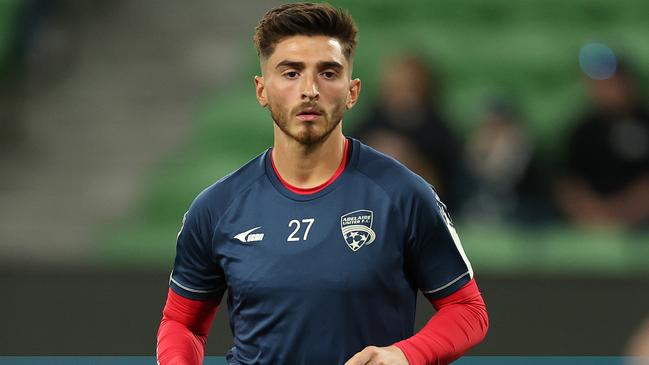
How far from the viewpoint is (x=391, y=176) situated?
3.24 m

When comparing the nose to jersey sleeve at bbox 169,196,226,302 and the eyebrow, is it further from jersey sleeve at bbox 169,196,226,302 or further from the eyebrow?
jersey sleeve at bbox 169,196,226,302

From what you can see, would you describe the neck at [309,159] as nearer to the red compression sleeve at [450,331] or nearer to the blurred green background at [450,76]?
the red compression sleeve at [450,331]

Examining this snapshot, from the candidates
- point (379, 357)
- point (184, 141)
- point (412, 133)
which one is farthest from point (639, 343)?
point (184, 141)

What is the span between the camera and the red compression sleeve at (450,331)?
3.11m

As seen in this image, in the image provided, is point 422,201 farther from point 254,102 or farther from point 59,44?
point 59,44

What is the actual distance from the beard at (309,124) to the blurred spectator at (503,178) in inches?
145

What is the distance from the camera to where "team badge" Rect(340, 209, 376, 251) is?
316cm

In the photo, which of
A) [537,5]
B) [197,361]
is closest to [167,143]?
[537,5]

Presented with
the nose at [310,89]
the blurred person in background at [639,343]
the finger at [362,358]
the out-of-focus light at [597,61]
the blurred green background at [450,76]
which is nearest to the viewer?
the finger at [362,358]

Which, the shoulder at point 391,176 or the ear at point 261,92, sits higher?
the ear at point 261,92

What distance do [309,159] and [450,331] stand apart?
22.1 inches

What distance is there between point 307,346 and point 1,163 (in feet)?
18.7

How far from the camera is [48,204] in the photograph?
805 centimetres

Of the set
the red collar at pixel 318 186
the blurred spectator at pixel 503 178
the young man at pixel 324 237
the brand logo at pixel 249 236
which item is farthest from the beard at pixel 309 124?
the blurred spectator at pixel 503 178
